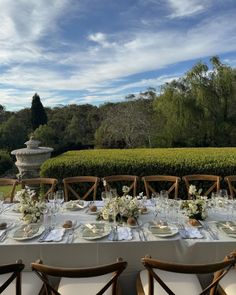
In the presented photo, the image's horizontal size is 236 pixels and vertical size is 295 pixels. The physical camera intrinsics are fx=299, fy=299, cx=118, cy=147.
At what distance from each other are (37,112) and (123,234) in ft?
45.2

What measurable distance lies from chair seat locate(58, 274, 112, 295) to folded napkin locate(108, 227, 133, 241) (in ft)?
1.03

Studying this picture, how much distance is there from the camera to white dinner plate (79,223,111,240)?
254cm

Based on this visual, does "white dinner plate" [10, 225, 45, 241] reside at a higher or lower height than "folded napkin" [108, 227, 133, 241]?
higher

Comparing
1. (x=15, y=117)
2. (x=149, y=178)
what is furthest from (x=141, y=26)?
(x=15, y=117)

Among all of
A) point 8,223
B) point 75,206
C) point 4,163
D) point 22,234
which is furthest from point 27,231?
point 4,163

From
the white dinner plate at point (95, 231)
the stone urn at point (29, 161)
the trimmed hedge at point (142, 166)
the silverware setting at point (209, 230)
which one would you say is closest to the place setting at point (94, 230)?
Answer: the white dinner plate at point (95, 231)

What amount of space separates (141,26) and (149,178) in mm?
5264

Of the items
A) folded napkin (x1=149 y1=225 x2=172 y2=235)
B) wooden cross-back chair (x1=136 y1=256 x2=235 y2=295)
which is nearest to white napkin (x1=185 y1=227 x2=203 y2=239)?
folded napkin (x1=149 y1=225 x2=172 y2=235)

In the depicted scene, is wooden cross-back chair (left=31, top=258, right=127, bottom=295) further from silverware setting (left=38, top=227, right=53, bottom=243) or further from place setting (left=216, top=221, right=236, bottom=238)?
place setting (left=216, top=221, right=236, bottom=238)

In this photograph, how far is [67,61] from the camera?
33.5 ft

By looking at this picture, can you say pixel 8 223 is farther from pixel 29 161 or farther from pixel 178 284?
pixel 29 161

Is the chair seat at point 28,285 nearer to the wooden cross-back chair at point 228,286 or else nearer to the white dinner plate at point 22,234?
the white dinner plate at point 22,234

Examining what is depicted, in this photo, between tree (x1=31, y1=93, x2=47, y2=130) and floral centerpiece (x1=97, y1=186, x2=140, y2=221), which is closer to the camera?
floral centerpiece (x1=97, y1=186, x2=140, y2=221)

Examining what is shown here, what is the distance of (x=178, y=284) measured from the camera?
229 centimetres
